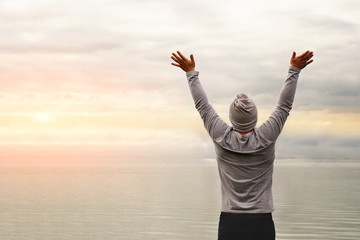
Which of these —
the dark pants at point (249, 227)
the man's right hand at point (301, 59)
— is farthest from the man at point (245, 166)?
the man's right hand at point (301, 59)

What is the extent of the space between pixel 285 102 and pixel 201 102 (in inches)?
23.0

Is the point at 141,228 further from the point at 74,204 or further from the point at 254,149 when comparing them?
the point at 254,149

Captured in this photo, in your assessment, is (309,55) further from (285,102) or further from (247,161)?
(247,161)

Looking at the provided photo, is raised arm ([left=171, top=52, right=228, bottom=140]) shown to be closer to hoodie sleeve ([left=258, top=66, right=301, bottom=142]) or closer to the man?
the man

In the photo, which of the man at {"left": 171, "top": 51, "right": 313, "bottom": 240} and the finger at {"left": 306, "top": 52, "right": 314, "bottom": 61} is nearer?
the man at {"left": 171, "top": 51, "right": 313, "bottom": 240}

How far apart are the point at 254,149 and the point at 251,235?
574 mm

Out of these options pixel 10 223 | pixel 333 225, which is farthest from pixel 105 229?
pixel 333 225

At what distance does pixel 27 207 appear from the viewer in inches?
1356

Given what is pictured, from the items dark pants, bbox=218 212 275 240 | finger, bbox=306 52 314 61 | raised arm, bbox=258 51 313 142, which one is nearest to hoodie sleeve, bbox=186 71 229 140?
raised arm, bbox=258 51 313 142

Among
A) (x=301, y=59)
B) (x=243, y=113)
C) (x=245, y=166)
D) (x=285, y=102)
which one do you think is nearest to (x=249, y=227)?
(x=245, y=166)

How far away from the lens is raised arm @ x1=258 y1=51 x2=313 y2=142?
414cm

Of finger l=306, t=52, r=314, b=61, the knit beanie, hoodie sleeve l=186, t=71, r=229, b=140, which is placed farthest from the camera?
finger l=306, t=52, r=314, b=61

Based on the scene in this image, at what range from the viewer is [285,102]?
14.0 feet

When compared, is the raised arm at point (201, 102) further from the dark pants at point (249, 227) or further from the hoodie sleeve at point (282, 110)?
the dark pants at point (249, 227)
